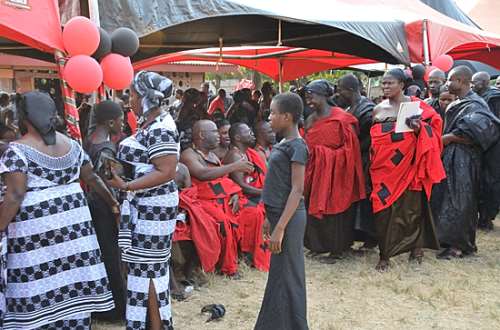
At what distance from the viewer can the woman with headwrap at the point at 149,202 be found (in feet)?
10.6

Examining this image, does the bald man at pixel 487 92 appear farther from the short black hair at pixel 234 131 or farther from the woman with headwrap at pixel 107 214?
the woman with headwrap at pixel 107 214

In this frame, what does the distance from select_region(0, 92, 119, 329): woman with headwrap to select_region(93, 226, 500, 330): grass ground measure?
3.12ft

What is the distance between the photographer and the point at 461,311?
4.47m

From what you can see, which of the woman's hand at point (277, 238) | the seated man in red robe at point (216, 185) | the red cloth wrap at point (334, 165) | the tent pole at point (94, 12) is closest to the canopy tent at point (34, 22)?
the tent pole at point (94, 12)

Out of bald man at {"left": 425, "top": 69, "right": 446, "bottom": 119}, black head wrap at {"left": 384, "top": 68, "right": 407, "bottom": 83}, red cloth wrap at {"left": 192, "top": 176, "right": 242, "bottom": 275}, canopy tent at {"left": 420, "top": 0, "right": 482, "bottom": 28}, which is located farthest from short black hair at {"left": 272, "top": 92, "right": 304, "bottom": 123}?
canopy tent at {"left": 420, "top": 0, "right": 482, "bottom": 28}

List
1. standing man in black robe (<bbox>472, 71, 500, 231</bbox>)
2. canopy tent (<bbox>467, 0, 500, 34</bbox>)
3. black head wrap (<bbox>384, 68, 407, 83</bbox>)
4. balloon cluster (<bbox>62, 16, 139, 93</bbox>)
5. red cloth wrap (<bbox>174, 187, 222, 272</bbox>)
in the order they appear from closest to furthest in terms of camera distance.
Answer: balloon cluster (<bbox>62, 16, 139, 93</bbox>) < red cloth wrap (<bbox>174, 187, 222, 272</bbox>) < black head wrap (<bbox>384, 68, 407, 83</bbox>) < standing man in black robe (<bbox>472, 71, 500, 231</bbox>) < canopy tent (<bbox>467, 0, 500, 34</bbox>)

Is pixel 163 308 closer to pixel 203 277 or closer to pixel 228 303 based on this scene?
pixel 228 303

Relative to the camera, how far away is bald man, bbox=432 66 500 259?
591 cm

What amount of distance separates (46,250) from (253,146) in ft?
9.52

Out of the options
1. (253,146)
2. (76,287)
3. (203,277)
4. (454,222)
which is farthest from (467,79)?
(76,287)

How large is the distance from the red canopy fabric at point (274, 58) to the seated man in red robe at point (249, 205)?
8.98 ft

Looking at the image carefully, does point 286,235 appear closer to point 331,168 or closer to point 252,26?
point 331,168

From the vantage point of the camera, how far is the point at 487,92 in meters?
7.88

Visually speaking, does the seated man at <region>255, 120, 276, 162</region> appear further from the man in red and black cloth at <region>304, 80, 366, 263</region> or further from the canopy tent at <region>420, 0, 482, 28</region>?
the canopy tent at <region>420, 0, 482, 28</region>
